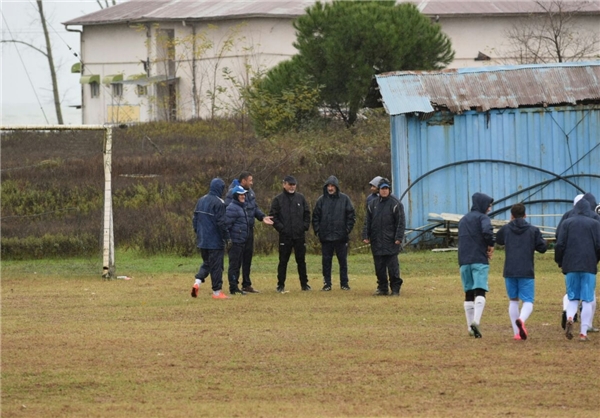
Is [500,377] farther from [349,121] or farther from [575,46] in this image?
[575,46]

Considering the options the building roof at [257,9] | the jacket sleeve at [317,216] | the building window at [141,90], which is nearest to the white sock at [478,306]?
the jacket sleeve at [317,216]

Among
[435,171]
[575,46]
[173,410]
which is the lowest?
[173,410]

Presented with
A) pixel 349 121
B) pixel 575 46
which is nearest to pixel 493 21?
pixel 575 46

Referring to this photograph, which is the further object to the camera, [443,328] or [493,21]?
[493,21]

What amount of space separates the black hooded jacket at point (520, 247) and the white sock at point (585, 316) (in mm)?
719

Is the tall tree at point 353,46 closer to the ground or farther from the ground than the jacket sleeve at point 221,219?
farther from the ground

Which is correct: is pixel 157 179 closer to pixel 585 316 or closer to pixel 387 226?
pixel 387 226

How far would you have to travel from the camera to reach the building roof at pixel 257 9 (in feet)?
181

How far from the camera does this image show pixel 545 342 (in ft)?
42.1

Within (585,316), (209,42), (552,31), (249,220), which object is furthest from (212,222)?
(552,31)

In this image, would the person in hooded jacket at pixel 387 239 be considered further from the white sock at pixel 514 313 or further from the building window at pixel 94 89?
the building window at pixel 94 89

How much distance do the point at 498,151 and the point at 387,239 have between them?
8.59 metres

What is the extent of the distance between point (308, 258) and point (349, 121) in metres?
14.5

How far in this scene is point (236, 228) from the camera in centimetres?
1806
